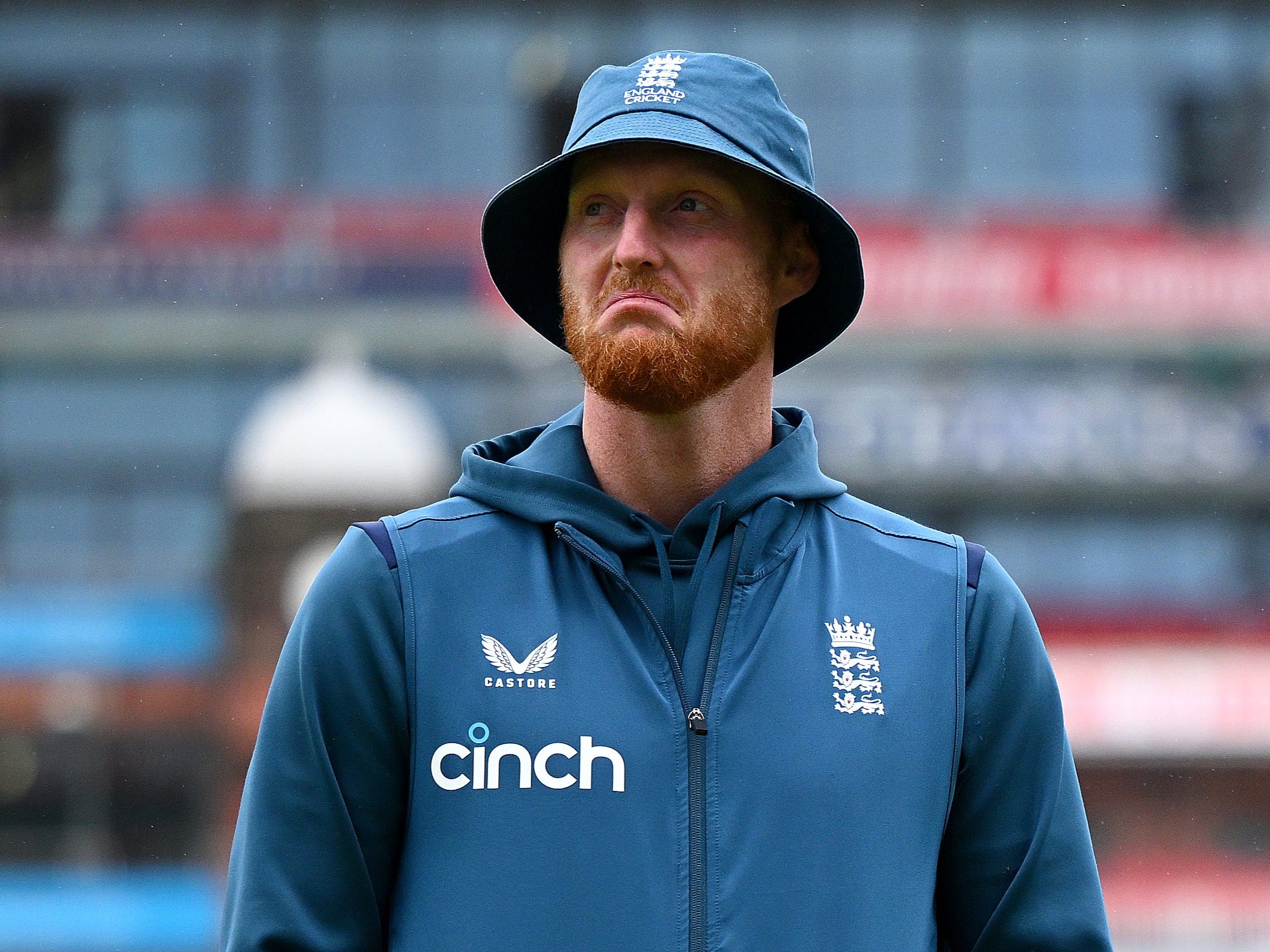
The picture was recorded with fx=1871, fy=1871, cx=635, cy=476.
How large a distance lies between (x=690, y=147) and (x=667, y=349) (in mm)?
207

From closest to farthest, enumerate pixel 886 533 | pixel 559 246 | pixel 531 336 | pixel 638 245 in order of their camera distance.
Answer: pixel 638 245 → pixel 886 533 → pixel 559 246 → pixel 531 336

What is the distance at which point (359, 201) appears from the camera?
26.7 meters

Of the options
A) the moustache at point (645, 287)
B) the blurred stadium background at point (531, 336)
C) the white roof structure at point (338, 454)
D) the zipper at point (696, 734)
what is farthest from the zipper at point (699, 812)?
the blurred stadium background at point (531, 336)

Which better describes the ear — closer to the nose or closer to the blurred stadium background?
the nose

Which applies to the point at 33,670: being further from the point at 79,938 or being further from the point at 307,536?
the point at 307,536

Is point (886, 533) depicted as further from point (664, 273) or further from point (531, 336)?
point (531, 336)

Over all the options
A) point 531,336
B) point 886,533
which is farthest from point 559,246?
point 531,336

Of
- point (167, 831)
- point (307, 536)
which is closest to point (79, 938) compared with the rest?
point (167, 831)

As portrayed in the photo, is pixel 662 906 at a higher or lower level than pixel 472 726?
lower

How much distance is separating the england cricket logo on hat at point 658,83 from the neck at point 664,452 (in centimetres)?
30

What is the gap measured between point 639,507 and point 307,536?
11.4 m

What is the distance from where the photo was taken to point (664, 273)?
6.24ft

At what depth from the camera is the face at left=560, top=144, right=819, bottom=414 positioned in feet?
6.18

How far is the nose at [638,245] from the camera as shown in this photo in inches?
73.9
